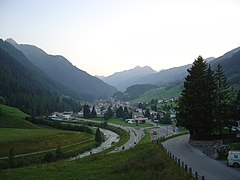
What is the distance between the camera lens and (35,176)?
34.2m

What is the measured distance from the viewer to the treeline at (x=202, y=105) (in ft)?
167

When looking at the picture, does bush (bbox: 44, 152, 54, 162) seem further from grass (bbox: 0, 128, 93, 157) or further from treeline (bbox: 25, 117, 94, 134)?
treeline (bbox: 25, 117, 94, 134)

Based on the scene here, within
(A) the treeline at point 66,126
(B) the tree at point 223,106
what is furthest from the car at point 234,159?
(A) the treeline at point 66,126

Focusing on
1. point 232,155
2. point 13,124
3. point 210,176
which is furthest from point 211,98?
point 13,124

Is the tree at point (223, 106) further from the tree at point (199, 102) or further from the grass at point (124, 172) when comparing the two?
the grass at point (124, 172)

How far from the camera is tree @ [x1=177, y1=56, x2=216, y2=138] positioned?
5069cm

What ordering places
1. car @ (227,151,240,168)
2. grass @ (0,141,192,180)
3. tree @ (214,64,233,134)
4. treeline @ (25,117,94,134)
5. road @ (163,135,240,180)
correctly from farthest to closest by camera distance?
treeline @ (25,117,94,134) < tree @ (214,64,233,134) < car @ (227,151,240,168) < road @ (163,135,240,180) < grass @ (0,141,192,180)

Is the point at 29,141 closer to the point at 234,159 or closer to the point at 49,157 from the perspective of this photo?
the point at 49,157

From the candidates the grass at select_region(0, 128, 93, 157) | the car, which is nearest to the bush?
the grass at select_region(0, 128, 93, 157)

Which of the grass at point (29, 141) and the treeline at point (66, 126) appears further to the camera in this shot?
the treeline at point (66, 126)

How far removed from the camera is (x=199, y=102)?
166 feet

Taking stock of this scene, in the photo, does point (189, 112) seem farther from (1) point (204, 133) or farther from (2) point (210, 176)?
(2) point (210, 176)

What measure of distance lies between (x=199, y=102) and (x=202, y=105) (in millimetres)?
683

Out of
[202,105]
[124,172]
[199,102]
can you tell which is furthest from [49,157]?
[124,172]
